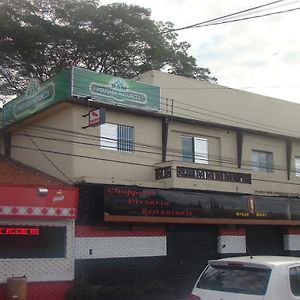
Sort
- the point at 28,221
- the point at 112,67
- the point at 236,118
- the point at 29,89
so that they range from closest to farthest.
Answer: the point at 28,221 → the point at 29,89 → the point at 236,118 → the point at 112,67

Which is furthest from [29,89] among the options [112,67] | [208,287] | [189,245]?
[208,287]

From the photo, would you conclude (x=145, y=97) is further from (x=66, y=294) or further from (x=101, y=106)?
(x=66, y=294)

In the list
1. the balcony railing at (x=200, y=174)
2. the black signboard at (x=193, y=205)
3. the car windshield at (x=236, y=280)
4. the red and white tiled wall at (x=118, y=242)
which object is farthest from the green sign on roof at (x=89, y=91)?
the car windshield at (x=236, y=280)

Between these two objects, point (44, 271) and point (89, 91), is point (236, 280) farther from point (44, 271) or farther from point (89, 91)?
point (89, 91)

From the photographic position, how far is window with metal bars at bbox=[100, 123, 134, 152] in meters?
19.3

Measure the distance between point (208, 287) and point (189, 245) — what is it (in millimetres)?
12462

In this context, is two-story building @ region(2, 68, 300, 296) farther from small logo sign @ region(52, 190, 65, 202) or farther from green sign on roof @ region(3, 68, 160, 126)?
small logo sign @ region(52, 190, 65, 202)

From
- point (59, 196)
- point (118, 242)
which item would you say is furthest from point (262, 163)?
point (59, 196)

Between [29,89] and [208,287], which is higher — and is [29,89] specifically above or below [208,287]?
above

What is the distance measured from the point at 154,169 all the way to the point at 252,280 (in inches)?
510

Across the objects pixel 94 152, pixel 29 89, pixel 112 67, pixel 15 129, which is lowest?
pixel 94 152

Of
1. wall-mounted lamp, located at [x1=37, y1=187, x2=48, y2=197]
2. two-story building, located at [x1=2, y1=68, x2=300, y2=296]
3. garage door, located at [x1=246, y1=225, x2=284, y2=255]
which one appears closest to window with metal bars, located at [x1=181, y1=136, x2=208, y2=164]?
two-story building, located at [x1=2, y1=68, x2=300, y2=296]

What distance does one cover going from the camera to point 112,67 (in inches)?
1283

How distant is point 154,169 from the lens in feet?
66.3
